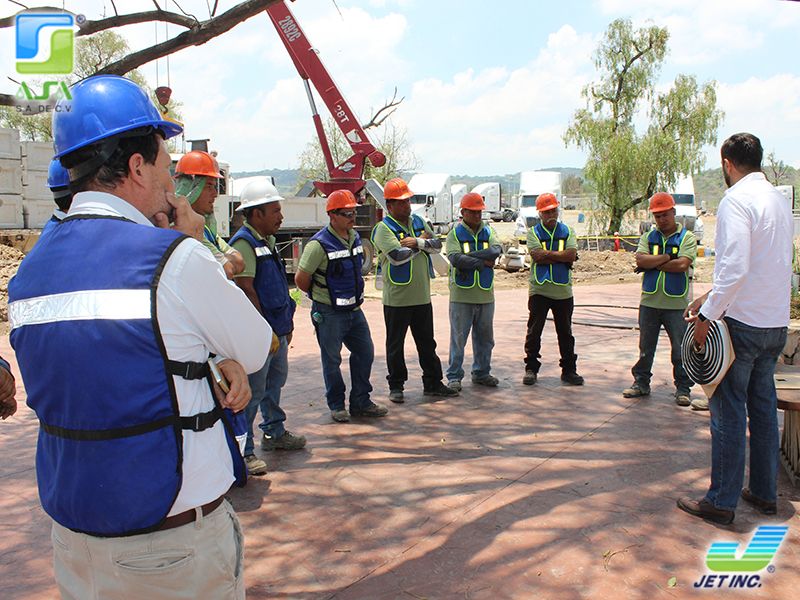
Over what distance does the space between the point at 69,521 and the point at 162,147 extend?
3.20 feet

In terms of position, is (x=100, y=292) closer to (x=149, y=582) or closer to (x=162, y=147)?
(x=162, y=147)

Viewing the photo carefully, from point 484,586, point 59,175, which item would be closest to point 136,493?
point 59,175

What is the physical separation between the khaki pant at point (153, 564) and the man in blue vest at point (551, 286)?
214 inches

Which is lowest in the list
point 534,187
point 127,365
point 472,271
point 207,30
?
point 472,271

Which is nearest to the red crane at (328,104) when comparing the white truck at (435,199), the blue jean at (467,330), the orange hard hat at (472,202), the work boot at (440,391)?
the orange hard hat at (472,202)

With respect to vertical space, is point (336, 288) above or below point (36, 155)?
below

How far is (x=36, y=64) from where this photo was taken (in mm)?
3875

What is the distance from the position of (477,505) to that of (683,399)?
9.31ft

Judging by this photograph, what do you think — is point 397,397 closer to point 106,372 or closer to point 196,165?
point 196,165

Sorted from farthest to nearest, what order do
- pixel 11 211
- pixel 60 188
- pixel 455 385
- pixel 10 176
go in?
pixel 11 211
pixel 10 176
pixel 455 385
pixel 60 188

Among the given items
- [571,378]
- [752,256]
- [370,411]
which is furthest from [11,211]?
[752,256]

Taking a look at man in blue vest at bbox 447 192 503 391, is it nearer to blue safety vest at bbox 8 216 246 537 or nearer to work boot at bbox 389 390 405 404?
work boot at bbox 389 390 405 404

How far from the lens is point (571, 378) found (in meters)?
7.08

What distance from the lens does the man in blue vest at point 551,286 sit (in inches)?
277
